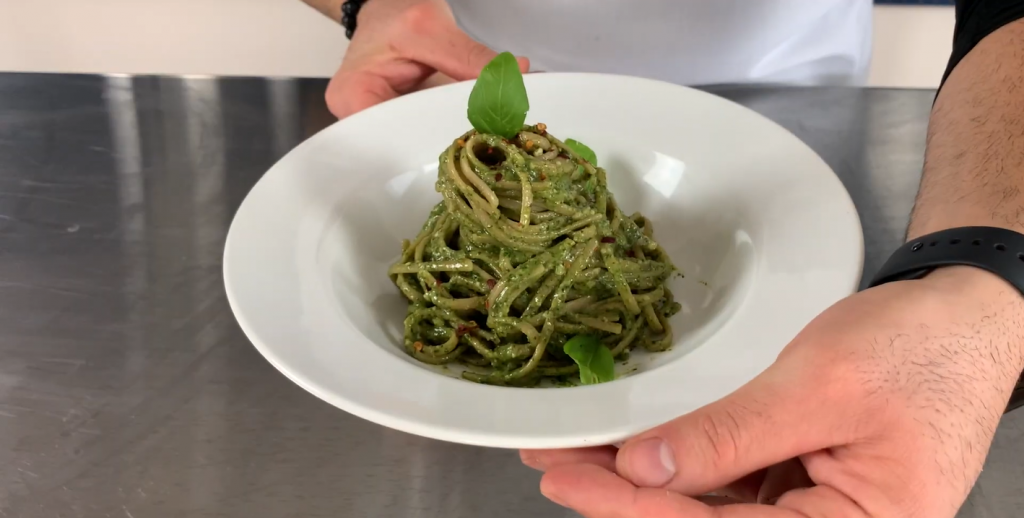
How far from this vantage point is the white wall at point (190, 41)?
3664mm

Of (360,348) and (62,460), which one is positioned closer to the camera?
(360,348)

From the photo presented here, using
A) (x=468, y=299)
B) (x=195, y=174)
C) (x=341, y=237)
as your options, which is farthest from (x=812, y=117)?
(x=195, y=174)

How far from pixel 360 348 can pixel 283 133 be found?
1253 mm

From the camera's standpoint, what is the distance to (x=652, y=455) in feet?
2.78

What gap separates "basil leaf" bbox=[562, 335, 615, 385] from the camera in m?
1.21

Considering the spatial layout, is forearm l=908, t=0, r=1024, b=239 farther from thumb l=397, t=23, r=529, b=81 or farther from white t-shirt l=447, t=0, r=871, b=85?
thumb l=397, t=23, r=529, b=81

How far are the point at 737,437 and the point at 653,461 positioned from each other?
10cm

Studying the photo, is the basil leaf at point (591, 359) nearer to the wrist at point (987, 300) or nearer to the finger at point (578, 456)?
the finger at point (578, 456)

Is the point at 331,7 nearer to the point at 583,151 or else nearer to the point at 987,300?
the point at 583,151

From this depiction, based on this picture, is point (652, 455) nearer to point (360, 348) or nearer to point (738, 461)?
point (738, 461)

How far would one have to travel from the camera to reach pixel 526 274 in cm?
140

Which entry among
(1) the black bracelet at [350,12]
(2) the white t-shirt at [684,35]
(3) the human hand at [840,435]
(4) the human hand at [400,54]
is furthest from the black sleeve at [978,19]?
(1) the black bracelet at [350,12]

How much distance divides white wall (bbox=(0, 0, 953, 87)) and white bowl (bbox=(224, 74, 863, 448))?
2288 millimetres

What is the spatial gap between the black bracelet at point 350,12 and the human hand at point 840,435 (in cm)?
174
